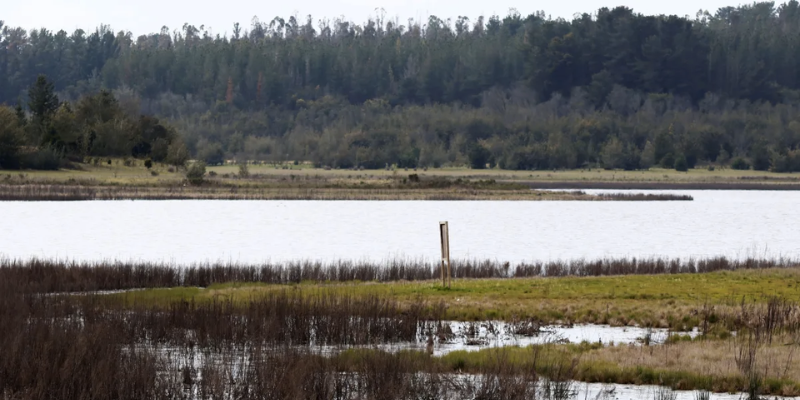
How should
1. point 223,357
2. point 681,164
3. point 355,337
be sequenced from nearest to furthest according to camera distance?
1. point 223,357
2. point 355,337
3. point 681,164

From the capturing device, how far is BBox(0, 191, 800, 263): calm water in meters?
49.1

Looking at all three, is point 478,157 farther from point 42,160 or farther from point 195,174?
point 42,160

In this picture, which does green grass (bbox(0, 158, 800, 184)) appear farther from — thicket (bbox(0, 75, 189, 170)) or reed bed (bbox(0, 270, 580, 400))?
reed bed (bbox(0, 270, 580, 400))

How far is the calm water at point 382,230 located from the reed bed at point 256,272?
24.8 feet

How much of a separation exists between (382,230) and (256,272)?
3121cm

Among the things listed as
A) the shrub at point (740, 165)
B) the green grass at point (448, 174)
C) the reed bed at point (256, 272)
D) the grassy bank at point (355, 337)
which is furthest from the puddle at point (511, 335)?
the shrub at point (740, 165)

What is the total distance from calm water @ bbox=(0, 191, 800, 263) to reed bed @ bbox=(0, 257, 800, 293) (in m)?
7.55

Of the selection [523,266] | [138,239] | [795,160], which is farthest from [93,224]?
[795,160]

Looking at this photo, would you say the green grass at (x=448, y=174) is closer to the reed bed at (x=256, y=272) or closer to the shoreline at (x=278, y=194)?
the shoreline at (x=278, y=194)

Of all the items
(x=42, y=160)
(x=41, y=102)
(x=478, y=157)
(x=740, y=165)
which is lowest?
(x=740, y=165)

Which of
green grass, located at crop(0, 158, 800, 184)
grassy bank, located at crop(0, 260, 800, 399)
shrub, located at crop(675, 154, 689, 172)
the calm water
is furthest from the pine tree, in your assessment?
grassy bank, located at crop(0, 260, 800, 399)

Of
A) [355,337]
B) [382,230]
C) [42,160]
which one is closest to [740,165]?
[42,160]

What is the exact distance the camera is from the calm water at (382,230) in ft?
161

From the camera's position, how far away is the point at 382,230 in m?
64.5
